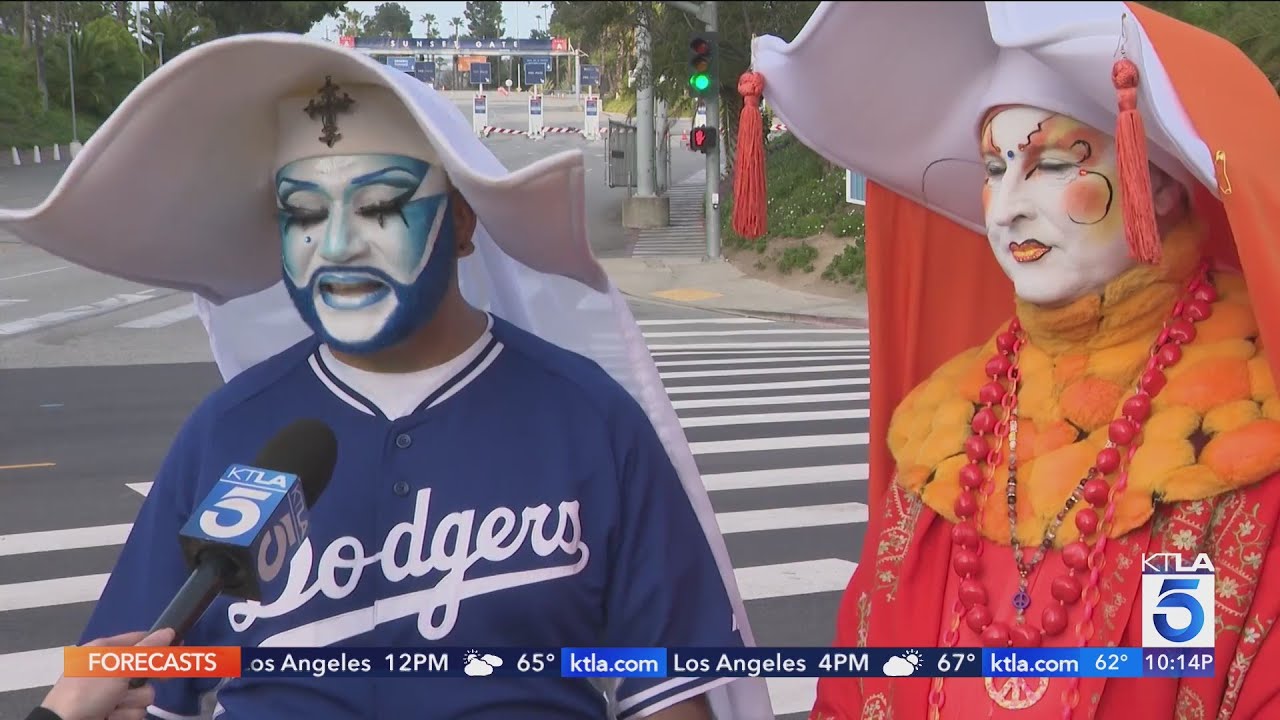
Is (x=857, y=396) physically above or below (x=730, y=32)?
below

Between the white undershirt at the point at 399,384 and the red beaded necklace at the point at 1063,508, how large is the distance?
89 centimetres

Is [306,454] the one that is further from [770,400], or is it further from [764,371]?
[764,371]

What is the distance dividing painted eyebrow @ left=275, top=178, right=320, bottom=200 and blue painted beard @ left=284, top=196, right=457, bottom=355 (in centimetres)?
13

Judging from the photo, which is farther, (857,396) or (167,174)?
(857,396)

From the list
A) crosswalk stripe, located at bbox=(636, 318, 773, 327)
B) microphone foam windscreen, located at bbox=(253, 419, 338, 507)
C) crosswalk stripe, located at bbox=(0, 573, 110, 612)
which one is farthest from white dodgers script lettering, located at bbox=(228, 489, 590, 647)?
crosswalk stripe, located at bbox=(636, 318, 773, 327)

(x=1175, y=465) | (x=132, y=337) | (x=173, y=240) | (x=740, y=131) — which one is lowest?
(x=132, y=337)

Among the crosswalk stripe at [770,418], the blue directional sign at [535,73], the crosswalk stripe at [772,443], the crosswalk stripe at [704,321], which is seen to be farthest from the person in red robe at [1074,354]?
Answer: the blue directional sign at [535,73]

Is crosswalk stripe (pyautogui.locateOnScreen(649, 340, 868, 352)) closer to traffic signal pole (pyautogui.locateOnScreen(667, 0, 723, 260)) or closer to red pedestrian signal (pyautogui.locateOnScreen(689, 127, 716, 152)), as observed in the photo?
traffic signal pole (pyautogui.locateOnScreen(667, 0, 723, 260))

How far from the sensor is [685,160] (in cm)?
4625

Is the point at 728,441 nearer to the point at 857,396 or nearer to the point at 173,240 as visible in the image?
the point at 857,396

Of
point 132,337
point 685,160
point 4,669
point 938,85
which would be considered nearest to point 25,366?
point 132,337

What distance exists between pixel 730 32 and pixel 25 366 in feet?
45.0

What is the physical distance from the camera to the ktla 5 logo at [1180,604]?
2.15m

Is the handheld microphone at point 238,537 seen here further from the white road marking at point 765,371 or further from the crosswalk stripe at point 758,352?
the crosswalk stripe at point 758,352
